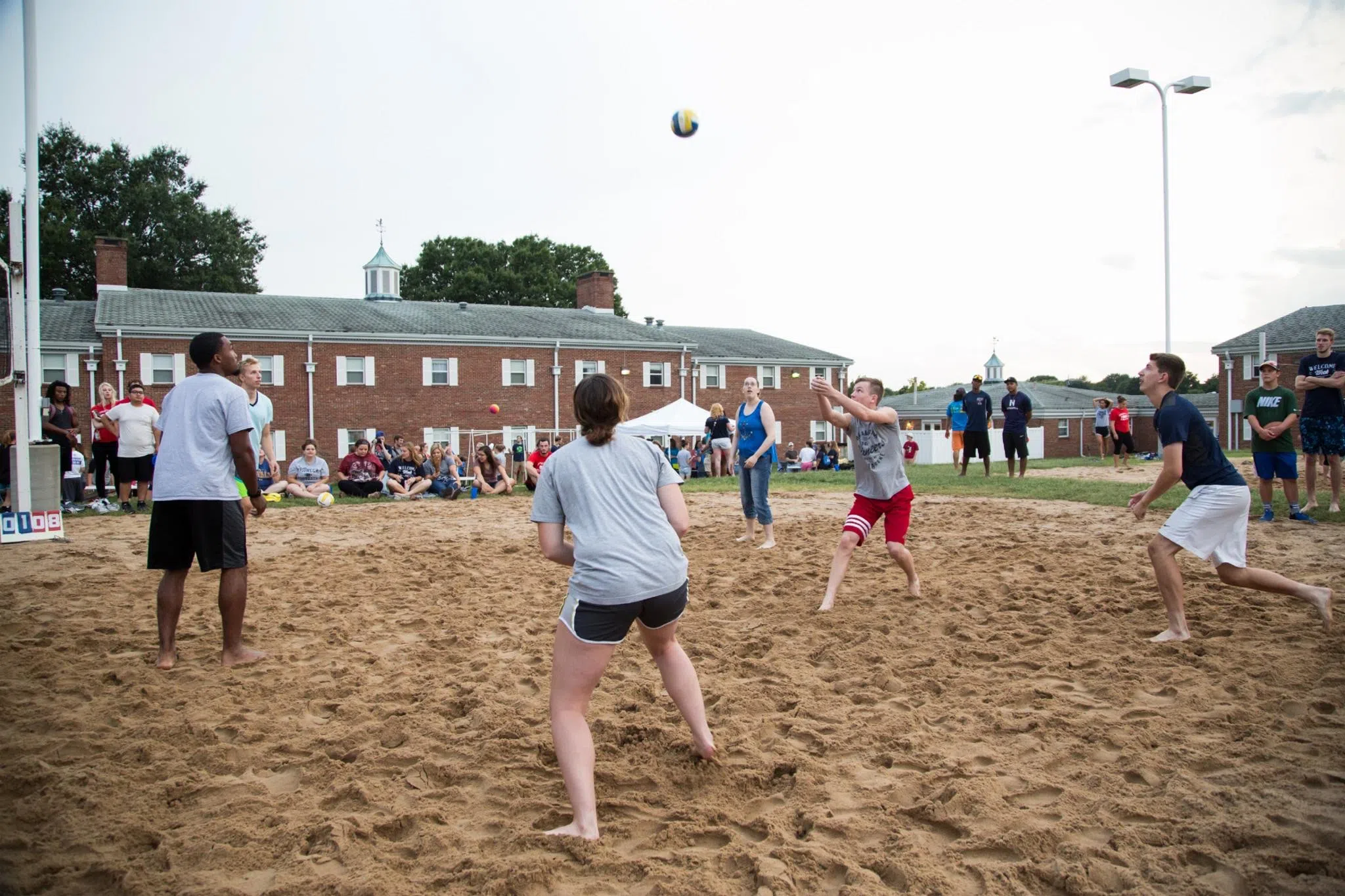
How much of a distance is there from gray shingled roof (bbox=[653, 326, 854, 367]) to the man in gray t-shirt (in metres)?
39.9

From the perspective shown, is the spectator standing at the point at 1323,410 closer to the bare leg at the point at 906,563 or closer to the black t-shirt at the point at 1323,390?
the black t-shirt at the point at 1323,390

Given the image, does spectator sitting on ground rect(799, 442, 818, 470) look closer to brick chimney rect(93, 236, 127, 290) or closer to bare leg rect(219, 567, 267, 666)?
bare leg rect(219, 567, 267, 666)

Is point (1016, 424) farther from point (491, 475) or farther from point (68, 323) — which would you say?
point (68, 323)

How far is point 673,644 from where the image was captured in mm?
3887

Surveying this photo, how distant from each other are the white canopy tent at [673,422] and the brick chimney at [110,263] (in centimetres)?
2400

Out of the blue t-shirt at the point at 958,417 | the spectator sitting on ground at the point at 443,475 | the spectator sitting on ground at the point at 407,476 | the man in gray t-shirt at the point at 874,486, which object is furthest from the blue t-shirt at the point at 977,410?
the man in gray t-shirt at the point at 874,486

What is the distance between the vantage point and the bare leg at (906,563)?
7.14 metres

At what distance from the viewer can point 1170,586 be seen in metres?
5.80

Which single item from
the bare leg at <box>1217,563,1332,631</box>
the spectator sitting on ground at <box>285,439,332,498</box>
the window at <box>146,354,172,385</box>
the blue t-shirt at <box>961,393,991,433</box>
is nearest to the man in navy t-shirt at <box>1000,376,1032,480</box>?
the blue t-shirt at <box>961,393,991,433</box>

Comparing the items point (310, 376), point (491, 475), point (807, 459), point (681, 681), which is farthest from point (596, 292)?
point (681, 681)

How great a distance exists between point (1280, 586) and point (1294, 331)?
45213 millimetres

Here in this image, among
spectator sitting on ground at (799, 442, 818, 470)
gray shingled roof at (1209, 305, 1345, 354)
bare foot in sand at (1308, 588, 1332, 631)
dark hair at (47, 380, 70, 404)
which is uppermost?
gray shingled roof at (1209, 305, 1345, 354)

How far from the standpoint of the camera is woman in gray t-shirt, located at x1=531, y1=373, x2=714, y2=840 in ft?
11.3

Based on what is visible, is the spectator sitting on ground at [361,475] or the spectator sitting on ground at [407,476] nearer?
the spectator sitting on ground at [361,475]
